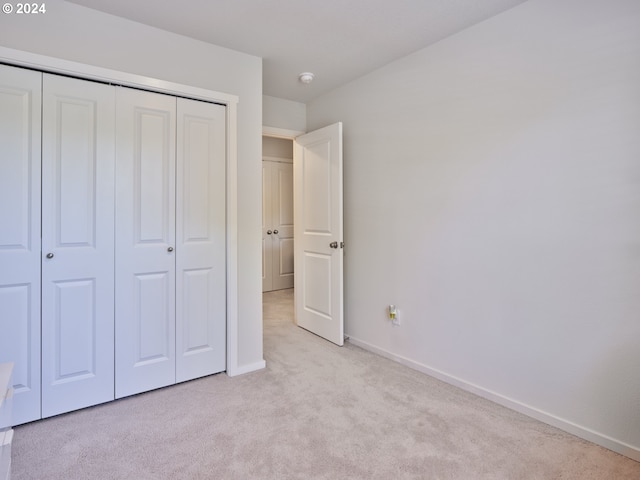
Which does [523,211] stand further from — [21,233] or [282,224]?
[282,224]

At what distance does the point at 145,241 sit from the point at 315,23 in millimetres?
1778

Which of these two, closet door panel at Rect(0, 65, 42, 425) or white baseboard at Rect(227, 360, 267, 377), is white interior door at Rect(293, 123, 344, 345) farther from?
closet door panel at Rect(0, 65, 42, 425)

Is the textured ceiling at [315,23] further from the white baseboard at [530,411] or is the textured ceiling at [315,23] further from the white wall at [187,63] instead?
the white baseboard at [530,411]

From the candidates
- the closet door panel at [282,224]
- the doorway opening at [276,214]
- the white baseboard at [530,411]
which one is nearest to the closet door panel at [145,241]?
the white baseboard at [530,411]

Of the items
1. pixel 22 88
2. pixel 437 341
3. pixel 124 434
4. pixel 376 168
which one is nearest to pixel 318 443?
pixel 124 434

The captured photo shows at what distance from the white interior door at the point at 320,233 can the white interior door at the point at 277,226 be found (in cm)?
196

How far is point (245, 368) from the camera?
2613 millimetres

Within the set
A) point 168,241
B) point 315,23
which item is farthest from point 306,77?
point 168,241

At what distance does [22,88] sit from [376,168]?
2371 millimetres

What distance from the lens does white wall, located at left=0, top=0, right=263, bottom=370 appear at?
1.94 m

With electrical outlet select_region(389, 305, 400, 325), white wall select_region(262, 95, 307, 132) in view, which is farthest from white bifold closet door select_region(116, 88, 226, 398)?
electrical outlet select_region(389, 305, 400, 325)

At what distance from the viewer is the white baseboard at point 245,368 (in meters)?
2.56

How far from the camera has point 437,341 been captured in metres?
2.54

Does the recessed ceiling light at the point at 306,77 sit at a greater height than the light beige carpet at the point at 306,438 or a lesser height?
greater
